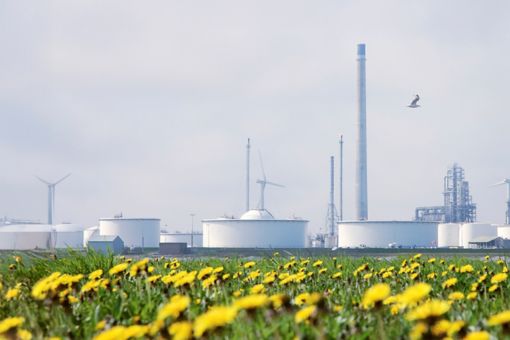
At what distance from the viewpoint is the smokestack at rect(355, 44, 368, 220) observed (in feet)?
304

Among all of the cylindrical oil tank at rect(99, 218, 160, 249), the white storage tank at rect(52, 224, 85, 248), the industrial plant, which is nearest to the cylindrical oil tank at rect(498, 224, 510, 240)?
the industrial plant

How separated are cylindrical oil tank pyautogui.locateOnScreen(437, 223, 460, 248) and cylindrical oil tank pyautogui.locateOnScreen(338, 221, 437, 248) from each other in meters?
8.82

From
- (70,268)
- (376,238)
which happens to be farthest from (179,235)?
(70,268)

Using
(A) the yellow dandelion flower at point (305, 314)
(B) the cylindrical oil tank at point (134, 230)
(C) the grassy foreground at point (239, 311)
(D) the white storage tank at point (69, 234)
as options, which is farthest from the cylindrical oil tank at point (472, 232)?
(A) the yellow dandelion flower at point (305, 314)

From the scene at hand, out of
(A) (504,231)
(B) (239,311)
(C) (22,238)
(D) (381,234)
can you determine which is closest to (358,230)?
(D) (381,234)

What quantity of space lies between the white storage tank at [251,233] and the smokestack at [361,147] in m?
8.66

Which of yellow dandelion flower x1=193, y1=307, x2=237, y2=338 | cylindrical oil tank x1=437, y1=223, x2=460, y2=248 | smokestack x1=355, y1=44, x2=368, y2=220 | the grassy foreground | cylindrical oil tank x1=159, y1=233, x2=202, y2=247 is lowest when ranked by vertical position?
cylindrical oil tank x1=159, y1=233, x2=202, y2=247

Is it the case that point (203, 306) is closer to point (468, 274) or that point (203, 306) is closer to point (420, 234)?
point (468, 274)

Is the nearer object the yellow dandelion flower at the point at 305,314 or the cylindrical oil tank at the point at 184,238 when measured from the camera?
the yellow dandelion flower at the point at 305,314

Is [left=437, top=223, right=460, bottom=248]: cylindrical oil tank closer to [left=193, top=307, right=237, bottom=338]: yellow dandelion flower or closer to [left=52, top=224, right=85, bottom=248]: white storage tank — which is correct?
[left=52, top=224, right=85, bottom=248]: white storage tank

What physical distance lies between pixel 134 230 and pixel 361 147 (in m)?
33.3

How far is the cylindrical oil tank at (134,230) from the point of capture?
10156cm

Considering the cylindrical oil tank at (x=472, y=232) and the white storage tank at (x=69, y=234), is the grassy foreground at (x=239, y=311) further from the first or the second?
the white storage tank at (x=69, y=234)

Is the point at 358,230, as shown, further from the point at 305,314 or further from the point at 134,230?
the point at 305,314
